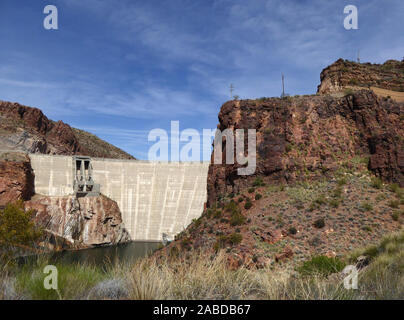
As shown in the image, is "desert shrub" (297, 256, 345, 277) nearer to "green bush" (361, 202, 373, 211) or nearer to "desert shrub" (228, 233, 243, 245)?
"desert shrub" (228, 233, 243, 245)

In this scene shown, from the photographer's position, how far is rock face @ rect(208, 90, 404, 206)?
85.3 ft

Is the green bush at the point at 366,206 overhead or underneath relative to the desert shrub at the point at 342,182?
underneath

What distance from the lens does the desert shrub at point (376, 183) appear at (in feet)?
76.3

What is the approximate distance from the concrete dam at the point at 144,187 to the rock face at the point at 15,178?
2.37m

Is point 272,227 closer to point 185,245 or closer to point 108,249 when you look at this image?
point 185,245

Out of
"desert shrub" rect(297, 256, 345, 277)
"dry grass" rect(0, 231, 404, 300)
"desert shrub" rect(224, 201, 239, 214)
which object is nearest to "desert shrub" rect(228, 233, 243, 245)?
"desert shrub" rect(224, 201, 239, 214)

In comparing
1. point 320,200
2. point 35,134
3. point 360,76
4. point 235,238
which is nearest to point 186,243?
point 235,238

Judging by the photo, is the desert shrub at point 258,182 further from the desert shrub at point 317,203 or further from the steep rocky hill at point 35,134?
the steep rocky hill at point 35,134

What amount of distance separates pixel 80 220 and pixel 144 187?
37.6 feet

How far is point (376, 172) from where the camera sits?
2459 cm

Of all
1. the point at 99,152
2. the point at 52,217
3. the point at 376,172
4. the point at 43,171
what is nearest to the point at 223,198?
the point at 376,172

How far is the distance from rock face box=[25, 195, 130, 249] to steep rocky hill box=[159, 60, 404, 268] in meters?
20.0

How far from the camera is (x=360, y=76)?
3438 centimetres

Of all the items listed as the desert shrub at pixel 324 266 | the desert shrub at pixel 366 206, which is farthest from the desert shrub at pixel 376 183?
the desert shrub at pixel 324 266
